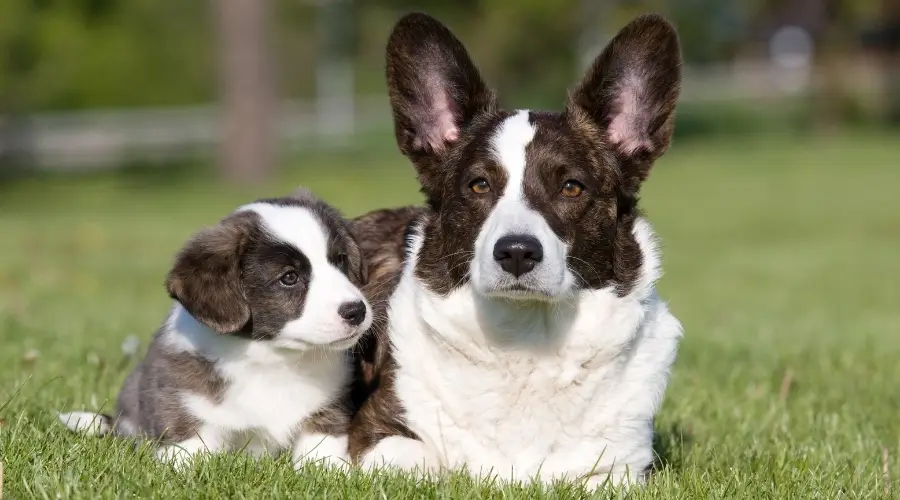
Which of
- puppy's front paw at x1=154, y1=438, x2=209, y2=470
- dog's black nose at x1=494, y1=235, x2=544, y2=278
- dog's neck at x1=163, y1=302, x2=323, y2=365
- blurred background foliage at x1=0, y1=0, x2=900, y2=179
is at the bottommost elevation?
blurred background foliage at x1=0, y1=0, x2=900, y2=179

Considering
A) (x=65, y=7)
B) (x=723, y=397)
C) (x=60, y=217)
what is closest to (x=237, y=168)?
(x=65, y=7)

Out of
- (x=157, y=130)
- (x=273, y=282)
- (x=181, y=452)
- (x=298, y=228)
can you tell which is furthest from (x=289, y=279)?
(x=157, y=130)

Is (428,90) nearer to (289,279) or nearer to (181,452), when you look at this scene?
(289,279)

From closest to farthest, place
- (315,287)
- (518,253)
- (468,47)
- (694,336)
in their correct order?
(518,253), (315,287), (694,336), (468,47)

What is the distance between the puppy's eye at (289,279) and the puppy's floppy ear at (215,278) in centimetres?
18

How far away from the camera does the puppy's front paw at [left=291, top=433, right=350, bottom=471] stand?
4.90 metres

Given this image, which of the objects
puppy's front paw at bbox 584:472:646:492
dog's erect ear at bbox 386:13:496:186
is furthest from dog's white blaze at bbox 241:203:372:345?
puppy's front paw at bbox 584:472:646:492

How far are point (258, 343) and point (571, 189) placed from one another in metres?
1.49

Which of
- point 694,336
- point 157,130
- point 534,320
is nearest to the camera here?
point 534,320

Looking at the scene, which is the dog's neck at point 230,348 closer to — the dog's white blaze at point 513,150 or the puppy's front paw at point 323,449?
the puppy's front paw at point 323,449

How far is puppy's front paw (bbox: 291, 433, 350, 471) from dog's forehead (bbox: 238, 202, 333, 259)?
78 centimetres

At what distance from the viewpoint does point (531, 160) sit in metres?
4.76

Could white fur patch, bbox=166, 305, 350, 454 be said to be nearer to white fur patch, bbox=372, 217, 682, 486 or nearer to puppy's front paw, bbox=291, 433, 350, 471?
puppy's front paw, bbox=291, 433, 350, 471

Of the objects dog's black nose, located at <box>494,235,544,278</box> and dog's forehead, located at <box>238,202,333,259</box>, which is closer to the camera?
dog's black nose, located at <box>494,235,544,278</box>
